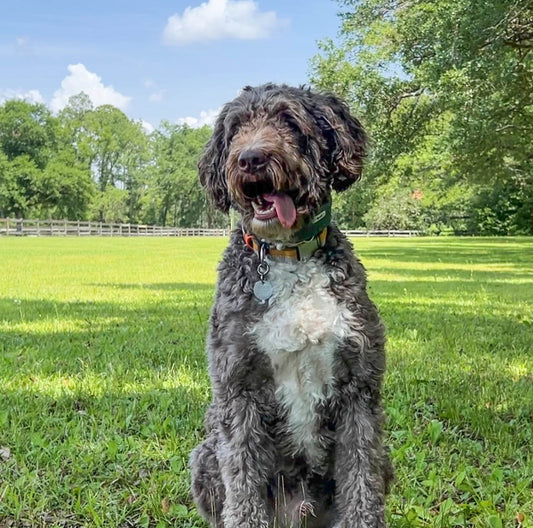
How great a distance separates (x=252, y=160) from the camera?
2.98 meters

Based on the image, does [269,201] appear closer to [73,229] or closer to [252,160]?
[252,160]

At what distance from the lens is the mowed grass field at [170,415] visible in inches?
135

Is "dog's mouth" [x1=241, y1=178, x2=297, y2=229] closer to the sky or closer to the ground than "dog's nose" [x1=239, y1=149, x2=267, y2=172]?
closer to the ground

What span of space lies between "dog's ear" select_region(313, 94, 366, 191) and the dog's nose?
0.44 metres

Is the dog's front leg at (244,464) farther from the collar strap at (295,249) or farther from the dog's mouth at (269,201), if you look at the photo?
the dog's mouth at (269,201)

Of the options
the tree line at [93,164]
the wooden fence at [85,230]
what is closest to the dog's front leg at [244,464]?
the wooden fence at [85,230]

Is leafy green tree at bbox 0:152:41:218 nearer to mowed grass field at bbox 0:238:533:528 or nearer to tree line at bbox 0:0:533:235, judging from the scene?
tree line at bbox 0:0:533:235

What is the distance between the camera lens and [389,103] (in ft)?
71.6

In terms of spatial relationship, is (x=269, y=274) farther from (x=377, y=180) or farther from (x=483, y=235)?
(x=483, y=235)

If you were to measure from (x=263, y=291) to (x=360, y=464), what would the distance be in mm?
858

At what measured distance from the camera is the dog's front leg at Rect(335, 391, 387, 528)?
2.96 m

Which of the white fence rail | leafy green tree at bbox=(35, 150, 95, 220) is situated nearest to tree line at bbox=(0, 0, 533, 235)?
the white fence rail

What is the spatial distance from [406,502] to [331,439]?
0.75m

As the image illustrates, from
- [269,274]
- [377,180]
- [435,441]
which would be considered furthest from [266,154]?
[377,180]
